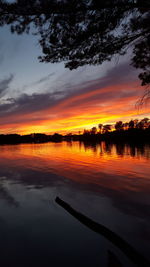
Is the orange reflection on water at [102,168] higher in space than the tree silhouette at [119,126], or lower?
lower

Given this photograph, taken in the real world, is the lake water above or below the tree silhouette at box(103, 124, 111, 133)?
below

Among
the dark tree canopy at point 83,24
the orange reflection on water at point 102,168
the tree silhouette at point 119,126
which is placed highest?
the tree silhouette at point 119,126

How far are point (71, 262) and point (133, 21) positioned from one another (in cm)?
923

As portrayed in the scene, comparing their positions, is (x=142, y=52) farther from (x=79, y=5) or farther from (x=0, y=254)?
(x=0, y=254)

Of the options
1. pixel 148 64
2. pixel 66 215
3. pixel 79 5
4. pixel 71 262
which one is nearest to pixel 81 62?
pixel 79 5

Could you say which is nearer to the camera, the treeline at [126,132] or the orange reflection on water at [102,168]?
the orange reflection on water at [102,168]

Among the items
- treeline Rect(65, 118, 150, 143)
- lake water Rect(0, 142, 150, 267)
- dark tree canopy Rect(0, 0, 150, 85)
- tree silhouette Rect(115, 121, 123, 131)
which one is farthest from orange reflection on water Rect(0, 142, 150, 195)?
tree silhouette Rect(115, 121, 123, 131)

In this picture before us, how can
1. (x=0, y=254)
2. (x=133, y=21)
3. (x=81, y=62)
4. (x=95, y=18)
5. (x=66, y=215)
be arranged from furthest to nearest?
(x=81, y=62) < (x=66, y=215) < (x=133, y=21) < (x=95, y=18) < (x=0, y=254)

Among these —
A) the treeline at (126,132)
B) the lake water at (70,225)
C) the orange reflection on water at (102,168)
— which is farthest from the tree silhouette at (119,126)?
the lake water at (70,225)

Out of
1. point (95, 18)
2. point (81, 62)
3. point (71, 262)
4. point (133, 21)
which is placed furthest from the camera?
point (81, 62)

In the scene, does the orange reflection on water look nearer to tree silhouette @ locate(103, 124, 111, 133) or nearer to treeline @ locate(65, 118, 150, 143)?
treeline @ locate(65, 118, 150, 143)

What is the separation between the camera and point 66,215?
8.12 m

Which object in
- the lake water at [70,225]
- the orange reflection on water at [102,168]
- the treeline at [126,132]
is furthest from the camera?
the treeline at [126,132]

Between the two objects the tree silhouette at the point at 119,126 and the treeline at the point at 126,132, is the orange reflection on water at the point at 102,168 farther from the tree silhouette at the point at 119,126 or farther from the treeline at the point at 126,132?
the tree silhouette at the point at 119,126
